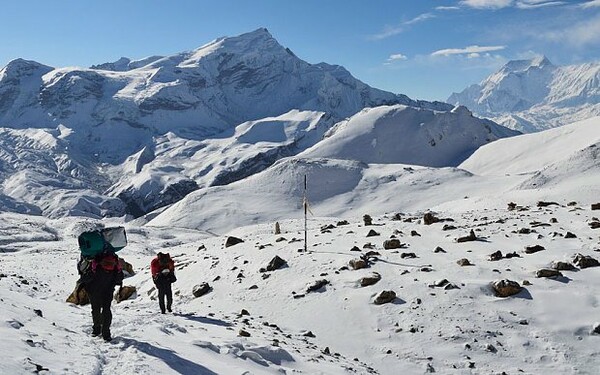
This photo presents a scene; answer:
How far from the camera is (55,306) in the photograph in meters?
17.1

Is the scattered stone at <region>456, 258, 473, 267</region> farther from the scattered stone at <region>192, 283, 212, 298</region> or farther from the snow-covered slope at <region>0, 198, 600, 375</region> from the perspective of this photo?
the scattered stone at <region>192, 283, 212, 298</region>

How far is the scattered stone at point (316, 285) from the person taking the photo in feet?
67.2

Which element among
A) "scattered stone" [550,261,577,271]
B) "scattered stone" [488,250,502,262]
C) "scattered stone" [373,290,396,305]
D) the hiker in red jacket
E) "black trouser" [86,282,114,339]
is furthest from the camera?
"scattered stone" [488,250,502,262]

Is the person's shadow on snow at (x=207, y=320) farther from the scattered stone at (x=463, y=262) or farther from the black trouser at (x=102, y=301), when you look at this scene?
the scattered stone at (x=463, y=262)

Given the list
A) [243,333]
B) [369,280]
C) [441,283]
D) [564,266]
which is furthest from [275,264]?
[564,266]

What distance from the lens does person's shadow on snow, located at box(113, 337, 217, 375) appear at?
415 inches

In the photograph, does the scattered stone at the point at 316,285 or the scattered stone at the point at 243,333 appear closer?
the scattered stone at the point at 243,333

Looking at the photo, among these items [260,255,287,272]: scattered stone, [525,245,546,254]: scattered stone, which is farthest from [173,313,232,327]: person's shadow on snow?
[525,245,546,254]: scattered stone

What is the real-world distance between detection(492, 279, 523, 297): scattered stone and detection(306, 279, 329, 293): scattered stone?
21.1ft

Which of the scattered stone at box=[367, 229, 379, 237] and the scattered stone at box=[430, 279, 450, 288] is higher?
the scattered stone at box=[367, 229, 379, 237]

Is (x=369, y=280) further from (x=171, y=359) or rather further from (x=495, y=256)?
(x=171, y=359)

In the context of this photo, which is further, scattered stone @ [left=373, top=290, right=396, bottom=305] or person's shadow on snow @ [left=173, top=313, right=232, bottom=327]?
scattered stone @ [left=373, top=290, right=396, bottom=305]

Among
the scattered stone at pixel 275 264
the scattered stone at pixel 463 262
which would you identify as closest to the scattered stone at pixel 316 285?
the scattered stone at pixel 275 264

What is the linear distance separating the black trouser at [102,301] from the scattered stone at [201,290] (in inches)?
423
